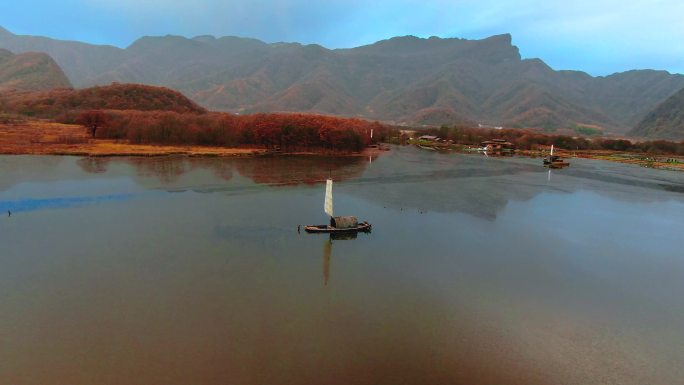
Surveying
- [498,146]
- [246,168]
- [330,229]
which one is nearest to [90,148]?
[246,168]

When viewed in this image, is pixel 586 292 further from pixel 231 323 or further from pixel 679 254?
pixel 231 323

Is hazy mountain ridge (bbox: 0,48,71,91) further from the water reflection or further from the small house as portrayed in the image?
the small house

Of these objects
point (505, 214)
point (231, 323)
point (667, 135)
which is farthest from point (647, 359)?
point (667, 135)

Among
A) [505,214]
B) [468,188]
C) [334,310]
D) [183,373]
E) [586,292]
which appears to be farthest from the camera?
[468,188]

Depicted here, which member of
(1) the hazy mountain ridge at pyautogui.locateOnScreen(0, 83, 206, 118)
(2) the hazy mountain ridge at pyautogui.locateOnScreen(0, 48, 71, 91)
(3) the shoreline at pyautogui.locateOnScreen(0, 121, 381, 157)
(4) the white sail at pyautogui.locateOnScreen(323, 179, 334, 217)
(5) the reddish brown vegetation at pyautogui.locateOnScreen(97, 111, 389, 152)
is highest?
(2) the hazy mountain ridge at pyautogui.locateOnScreen(0, 48, 71, 91)

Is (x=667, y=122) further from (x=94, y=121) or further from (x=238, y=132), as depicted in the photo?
(x=94, y=121)

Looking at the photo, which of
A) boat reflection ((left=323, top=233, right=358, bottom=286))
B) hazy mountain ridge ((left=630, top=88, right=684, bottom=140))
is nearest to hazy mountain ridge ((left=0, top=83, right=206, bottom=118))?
boat reflection ((left=323, top=233, right=358, bottom=286))

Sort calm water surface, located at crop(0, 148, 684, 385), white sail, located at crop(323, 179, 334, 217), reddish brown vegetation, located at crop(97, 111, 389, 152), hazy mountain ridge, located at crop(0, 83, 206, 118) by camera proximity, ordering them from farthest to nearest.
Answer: hazy mountain ridge, located at crop(0, 83, 206, 118) < reddish brown vegetation, located at crop(97, 111, 389, 152) < white sail, located at crop(323, 179, 334, 217) < calm water surface, located at crop(0, 148, 684, 385)
